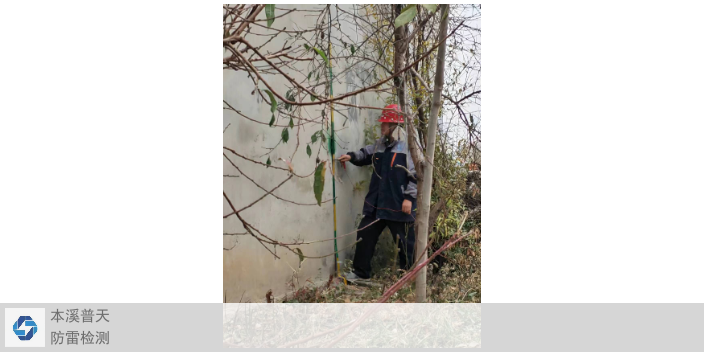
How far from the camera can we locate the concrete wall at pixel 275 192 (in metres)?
2.37

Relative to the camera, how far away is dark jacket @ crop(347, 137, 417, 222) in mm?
3391

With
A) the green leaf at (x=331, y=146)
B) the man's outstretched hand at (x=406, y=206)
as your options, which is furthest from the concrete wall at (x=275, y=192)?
the man's outstretched hand at (x=406, y=206)

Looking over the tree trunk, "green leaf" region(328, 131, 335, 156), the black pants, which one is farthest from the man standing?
the tree trunk

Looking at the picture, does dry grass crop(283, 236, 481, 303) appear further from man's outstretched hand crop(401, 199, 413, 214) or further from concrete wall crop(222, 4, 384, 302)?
man's outstretched hand crop(401, 199, 413, 214)

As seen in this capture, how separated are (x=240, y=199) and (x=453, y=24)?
4.77 ft

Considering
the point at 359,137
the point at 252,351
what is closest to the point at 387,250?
the point at 359,137

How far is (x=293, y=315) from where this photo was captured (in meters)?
2.21

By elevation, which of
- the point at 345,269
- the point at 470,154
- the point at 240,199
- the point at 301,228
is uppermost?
the point at 470,154

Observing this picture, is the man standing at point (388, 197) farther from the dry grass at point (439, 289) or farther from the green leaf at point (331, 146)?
the dry grass at point (439, 289)

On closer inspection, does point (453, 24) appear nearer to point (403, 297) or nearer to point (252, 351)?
point (403, 297)

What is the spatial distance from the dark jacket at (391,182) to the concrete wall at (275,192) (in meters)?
0.18

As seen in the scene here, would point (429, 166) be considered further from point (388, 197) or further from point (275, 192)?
point (388, 197)

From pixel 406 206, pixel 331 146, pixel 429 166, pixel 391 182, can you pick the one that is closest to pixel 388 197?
pixel 391 182

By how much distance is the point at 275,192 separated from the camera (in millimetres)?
2744
